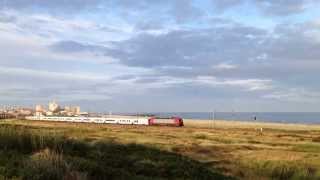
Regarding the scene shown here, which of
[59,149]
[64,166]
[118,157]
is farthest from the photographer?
[118,157]

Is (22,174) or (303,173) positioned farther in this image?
(303,173)

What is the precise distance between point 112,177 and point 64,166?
1.73m

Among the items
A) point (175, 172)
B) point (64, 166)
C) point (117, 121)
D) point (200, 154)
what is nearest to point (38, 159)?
point (64, 166)

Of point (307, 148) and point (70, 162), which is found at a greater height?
point (70, 162)

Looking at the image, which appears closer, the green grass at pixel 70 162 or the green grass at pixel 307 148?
the green grass at pixel 70 162

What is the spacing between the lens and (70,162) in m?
15.0

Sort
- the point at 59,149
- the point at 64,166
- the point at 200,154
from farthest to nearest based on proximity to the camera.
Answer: the point at 200,154 < the point at 59,149 < the point at 64,166

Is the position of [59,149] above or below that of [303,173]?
above

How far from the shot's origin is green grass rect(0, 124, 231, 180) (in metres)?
13.4

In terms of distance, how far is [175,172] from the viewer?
19375mm

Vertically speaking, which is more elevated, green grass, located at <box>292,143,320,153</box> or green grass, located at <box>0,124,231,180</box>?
green grass, located at <box>0,124,231,180</box>

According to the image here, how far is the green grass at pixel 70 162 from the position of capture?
13359 mm

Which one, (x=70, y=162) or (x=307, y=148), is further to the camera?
(x=307, y=148)

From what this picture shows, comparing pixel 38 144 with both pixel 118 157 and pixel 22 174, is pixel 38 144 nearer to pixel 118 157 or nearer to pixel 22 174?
pixel 118 157
